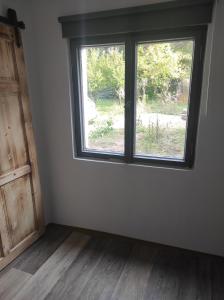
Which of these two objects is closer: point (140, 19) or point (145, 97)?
point (140, 19)

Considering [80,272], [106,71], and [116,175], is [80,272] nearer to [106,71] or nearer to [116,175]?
[116,175]

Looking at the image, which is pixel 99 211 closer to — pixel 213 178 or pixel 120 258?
pixel 120 258

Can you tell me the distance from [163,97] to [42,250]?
1.80 m

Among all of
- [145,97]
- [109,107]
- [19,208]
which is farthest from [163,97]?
[19,208]

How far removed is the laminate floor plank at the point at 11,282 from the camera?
1.63 meters

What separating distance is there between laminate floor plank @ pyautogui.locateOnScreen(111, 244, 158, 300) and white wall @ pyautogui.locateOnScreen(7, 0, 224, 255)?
0.47 feet

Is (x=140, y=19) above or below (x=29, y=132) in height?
above

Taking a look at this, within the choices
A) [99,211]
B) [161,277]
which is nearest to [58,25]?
[99,211]

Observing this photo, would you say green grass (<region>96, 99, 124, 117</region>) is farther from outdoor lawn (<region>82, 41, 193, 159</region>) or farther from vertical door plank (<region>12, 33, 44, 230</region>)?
vertical door plank (<region>12, 33, 44, 230</region>)

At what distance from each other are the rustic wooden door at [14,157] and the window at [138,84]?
1.48 feet

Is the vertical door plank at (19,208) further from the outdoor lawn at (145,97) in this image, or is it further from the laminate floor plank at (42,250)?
the outdoor lawn at (145,97)

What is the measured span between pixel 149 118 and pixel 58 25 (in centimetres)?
114

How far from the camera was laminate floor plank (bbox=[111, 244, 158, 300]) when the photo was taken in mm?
1623

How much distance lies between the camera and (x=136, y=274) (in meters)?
1.80
